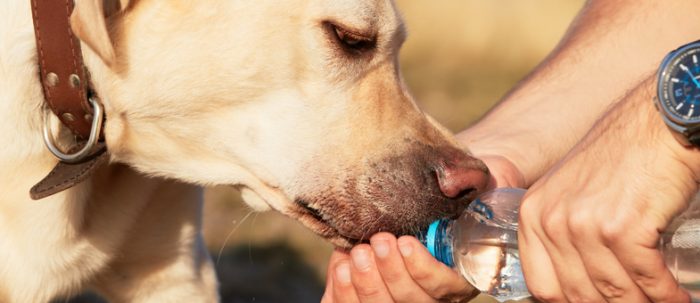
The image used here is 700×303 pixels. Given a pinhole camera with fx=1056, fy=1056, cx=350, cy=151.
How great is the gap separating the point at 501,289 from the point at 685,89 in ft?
2.90

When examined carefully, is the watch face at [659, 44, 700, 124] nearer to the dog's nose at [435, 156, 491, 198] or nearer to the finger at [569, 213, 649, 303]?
the finger at [569, 213, 649, 303]

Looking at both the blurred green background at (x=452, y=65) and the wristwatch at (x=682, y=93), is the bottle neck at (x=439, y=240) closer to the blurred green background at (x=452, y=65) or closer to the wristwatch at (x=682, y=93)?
the wristwatch at (x=682, y=93)

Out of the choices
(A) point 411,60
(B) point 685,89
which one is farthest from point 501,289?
(A) point 411,60

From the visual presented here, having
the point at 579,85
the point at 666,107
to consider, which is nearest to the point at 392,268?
the point at 666,107

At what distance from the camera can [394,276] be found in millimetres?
2523

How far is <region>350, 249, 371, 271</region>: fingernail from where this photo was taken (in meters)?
2.56

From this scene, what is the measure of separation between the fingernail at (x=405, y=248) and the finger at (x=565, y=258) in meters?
0.49

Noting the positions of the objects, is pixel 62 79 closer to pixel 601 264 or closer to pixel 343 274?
pixel 343 274

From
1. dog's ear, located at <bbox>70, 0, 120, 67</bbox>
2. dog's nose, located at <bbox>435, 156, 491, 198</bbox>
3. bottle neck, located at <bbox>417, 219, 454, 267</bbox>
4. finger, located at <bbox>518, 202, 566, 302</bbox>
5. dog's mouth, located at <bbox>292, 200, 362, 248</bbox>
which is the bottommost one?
dog's mouth, located at <bbox>292, 200, 362, 248</bbox>

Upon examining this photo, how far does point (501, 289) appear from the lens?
102 inches

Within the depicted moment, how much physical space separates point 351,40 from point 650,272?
1.10 m

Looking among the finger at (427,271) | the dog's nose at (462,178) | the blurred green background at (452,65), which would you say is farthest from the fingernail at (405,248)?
the blurred green background at (452,65)

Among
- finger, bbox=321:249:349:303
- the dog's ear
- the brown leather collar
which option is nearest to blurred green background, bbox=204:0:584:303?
finger, bbox=321:249:349:303

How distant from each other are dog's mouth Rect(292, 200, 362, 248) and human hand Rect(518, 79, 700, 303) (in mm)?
696
